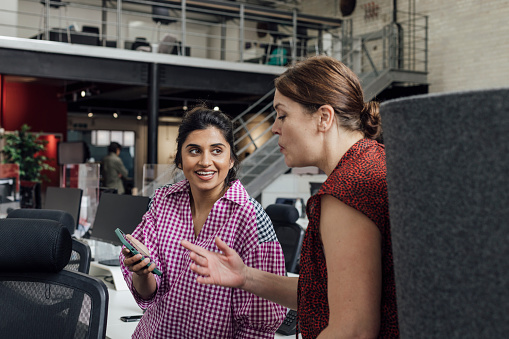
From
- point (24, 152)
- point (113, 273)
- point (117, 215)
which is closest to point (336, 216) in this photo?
point (113, 273)

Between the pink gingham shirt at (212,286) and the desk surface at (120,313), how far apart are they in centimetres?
55

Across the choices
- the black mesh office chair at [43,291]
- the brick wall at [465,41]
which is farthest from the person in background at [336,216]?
the brick wall at [465,41]

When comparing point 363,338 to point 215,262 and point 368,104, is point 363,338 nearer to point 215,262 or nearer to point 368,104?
point 215,262

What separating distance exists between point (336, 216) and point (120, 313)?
1.94m

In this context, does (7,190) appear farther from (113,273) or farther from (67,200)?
(113,273)

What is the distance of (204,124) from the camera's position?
1.97m

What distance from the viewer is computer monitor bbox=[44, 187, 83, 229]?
478 cm

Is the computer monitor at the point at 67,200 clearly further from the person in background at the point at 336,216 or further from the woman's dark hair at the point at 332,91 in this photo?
the woman's dark hair at the point at 332,91

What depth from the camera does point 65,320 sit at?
173 centimetres

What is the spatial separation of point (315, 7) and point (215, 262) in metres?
13.4

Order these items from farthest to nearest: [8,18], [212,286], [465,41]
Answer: [465,41] < [8,18] < [212,286]

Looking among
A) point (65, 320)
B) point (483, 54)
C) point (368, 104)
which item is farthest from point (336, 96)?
point (483, 54)

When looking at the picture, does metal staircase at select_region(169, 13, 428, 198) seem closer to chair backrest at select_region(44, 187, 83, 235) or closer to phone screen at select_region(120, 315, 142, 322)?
chair backrest at select_region(44, 187, 83, 235)

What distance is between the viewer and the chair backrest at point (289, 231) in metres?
3.91
